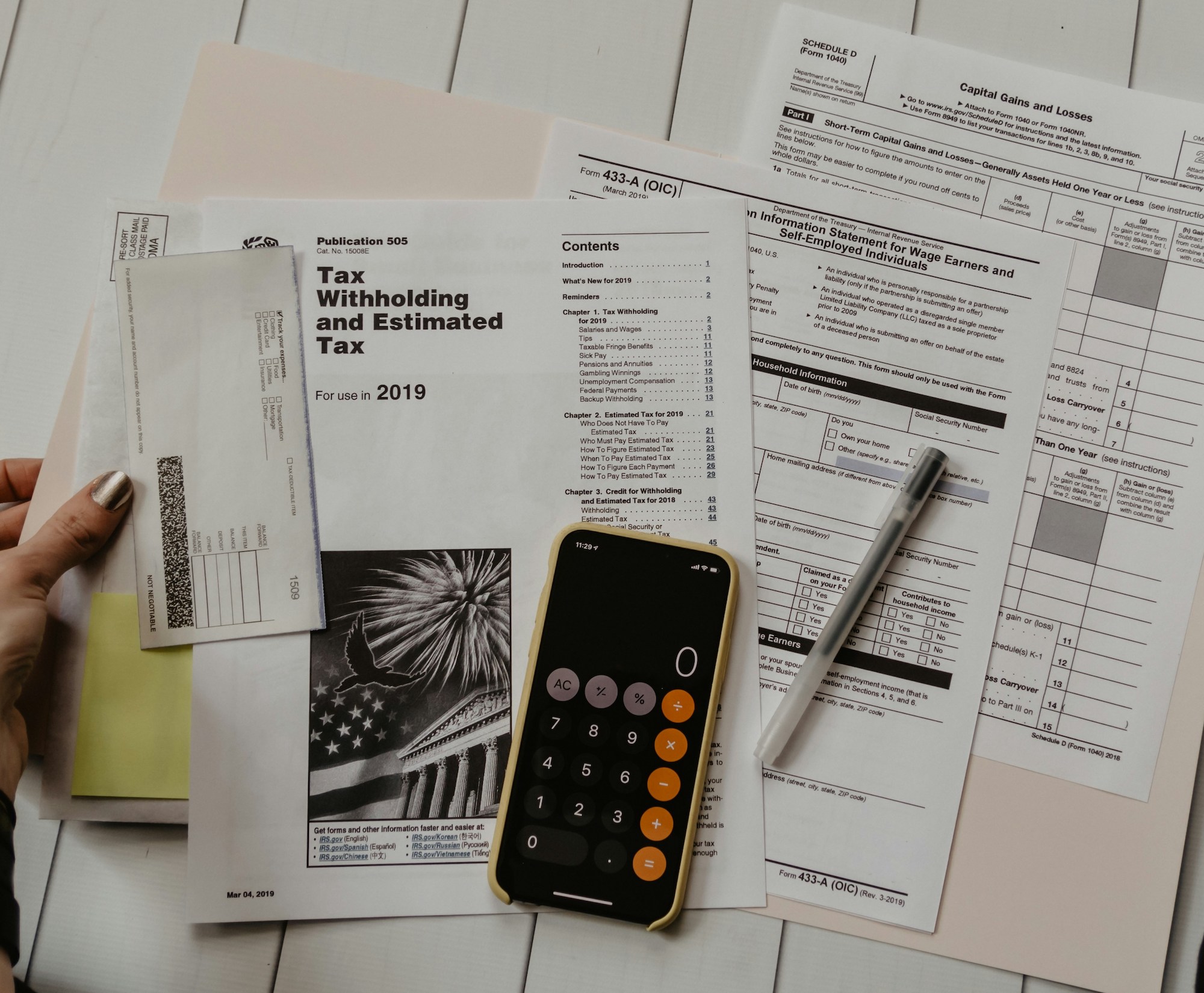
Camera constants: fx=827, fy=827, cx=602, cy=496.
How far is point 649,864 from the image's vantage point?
1.53ft

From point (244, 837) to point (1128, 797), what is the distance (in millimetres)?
523

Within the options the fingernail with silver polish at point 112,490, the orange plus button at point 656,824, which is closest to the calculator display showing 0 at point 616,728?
the orange plus button at point 656,824

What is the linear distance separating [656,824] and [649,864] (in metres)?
0.02

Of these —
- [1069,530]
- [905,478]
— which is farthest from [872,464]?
[1069,530]

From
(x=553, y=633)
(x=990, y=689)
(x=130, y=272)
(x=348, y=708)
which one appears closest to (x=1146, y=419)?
(x=990, y=689)

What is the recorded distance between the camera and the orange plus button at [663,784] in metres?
0.47

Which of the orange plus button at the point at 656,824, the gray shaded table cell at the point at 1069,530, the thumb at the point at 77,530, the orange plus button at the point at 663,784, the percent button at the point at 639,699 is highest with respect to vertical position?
the gray shaded table cell at the point at 1069,530

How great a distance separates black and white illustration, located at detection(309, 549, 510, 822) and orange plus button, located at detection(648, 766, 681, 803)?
9cm

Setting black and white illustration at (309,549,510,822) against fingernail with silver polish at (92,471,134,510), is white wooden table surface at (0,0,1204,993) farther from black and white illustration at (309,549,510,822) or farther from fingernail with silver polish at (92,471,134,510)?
black and white illustration at (309,549,510,822)

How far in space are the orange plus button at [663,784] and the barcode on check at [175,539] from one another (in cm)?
28

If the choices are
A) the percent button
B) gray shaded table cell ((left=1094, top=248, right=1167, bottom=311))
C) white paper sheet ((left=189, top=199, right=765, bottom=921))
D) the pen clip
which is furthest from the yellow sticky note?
gray shaded table cell ((left=1094, top=248, right=1167, bottom=311))

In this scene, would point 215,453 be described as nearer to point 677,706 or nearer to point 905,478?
point 677,706

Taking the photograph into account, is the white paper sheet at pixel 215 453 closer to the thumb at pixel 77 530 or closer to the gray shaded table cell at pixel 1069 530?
the thumb at pixel 77 530

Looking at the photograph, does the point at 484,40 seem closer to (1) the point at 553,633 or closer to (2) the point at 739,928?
(1) the point at 553,633
